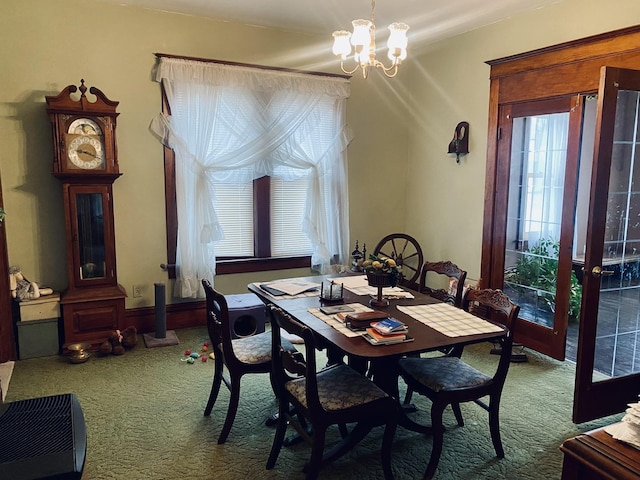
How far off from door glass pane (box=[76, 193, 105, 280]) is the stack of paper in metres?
3.68

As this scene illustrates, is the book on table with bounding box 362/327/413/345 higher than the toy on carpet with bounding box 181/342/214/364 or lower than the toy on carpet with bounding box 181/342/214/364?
higher

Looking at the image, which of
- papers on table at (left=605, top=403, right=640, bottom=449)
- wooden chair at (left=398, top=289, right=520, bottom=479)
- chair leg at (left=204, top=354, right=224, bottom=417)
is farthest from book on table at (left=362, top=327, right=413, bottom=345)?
papers on table at (left=605, top=403, right=640, bottom=449)

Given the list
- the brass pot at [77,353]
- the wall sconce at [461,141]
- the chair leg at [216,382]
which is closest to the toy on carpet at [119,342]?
the brass pot at [77,353]

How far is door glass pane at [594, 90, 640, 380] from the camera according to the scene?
107 inches

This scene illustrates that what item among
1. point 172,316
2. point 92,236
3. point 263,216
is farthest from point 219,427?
point 263,216

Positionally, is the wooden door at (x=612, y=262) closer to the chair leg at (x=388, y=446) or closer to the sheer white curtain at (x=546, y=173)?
the sheer white curtain at (x=546, y=173)

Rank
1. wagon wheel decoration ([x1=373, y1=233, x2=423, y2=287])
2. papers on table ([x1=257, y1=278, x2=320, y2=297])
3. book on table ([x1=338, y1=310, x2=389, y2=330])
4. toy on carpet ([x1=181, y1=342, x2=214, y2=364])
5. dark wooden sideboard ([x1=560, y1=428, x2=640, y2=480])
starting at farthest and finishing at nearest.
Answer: wagon wheel decoration ([x1=373, y1=233, x2=423, y2=287]) < toy on carpet ([x1=181, y1=342, x2=214, y2=364]) < papers on table ([x1=257, y1=278, x2=320, y2=297]) < book on table ([x1=338, y1=310, x2=389, y2=330]) < dark wooden sideboard ([x1=560, y1=428, x2=640, y2=480])

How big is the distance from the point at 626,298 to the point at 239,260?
10.2 ft

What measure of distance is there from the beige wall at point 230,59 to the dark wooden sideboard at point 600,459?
10.3ft

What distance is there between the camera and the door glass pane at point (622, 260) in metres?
2.71

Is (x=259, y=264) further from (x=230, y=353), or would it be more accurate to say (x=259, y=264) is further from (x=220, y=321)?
(x=230, y=353)

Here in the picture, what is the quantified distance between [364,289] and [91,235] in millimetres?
2239

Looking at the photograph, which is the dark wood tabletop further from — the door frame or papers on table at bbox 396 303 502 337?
the door frame

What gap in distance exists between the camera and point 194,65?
4.09 meters
